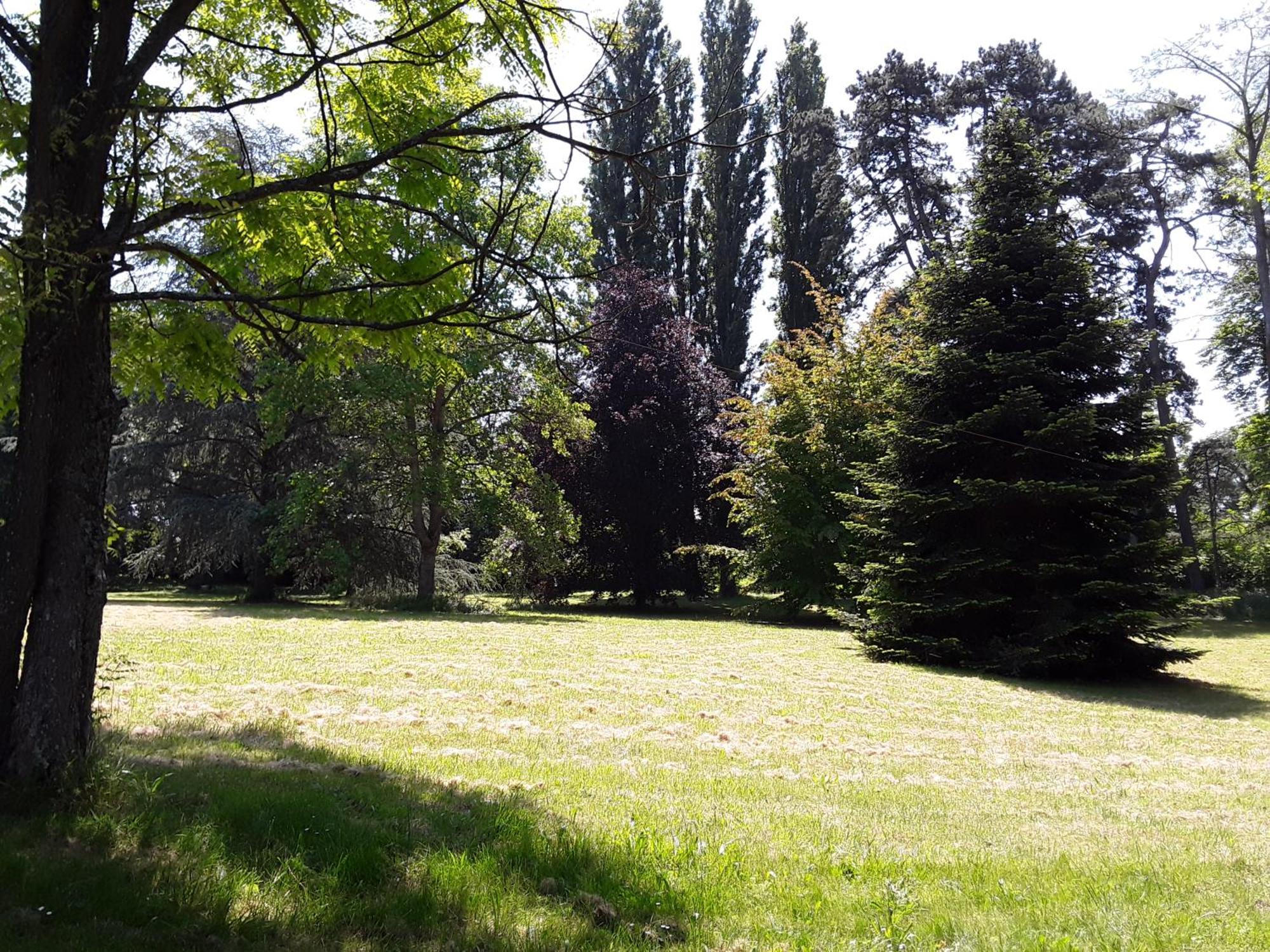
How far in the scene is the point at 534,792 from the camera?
193 inches

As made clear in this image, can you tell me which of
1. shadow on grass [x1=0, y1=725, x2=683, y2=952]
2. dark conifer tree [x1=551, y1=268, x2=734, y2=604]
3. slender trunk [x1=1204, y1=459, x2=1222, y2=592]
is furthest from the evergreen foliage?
shadow on grass [x1=0, y1=725, x2=683, y2=952]

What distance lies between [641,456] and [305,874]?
22.8 metres

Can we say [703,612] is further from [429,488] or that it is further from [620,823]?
[620,823]

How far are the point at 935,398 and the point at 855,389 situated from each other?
7.98 m

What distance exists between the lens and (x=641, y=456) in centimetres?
2609

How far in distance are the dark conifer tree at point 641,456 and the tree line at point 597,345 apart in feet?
0.41

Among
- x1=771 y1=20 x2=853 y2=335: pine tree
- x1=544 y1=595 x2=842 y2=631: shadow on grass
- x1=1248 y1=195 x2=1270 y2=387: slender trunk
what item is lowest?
x1=544 y1=595 x2=842 y2=631: shadow on grass

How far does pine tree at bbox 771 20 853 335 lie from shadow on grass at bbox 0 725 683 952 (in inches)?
1261

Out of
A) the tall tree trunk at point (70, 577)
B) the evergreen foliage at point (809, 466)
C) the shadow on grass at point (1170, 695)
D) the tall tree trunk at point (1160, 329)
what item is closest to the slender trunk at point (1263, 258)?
the tall tree trunk at point (1160, 329)

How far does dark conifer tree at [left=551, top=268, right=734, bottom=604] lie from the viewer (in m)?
26.0

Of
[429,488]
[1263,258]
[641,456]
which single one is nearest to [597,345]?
[429,488]

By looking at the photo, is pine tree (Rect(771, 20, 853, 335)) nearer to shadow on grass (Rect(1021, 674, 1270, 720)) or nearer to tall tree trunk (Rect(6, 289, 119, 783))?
shadow on grass (Rect(1021, 674, 1270, 720))

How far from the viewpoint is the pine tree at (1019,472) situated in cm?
1320

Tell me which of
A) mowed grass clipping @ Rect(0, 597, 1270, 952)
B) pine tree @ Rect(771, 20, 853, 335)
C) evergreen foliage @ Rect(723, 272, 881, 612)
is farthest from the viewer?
pine tree @ Rect(771, 20, 853, 335)
